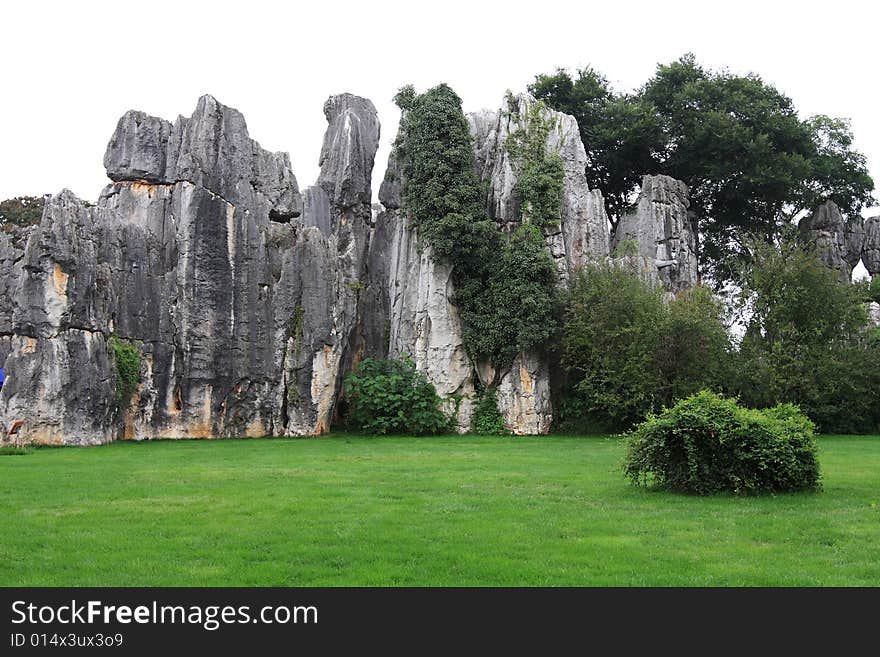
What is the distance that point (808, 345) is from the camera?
3259cm

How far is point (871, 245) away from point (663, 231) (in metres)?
15.3

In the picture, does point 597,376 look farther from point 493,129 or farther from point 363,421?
point 493,129

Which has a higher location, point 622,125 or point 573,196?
point 622,125

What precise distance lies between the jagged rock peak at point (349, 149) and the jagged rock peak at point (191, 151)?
5855 millimetres

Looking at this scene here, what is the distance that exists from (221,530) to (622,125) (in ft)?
132

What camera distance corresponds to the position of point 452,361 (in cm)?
3331

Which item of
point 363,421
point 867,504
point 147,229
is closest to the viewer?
point 867,504

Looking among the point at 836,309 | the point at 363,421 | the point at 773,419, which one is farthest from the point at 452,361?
the point at 773,419

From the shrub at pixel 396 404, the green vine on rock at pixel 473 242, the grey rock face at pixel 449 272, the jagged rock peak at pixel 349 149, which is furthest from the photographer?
the jagged rock peak at pixel 349 149

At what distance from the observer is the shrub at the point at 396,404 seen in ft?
103

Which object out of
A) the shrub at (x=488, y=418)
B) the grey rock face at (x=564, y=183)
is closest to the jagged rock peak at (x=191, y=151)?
the grey rock face at (x=564, y=183)

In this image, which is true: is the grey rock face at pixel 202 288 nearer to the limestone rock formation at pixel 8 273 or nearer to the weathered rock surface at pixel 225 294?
the weathered rock surface at pixel 225 294
